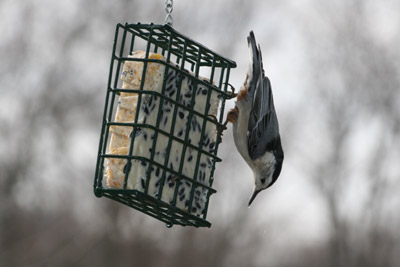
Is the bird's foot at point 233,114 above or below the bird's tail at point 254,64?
below

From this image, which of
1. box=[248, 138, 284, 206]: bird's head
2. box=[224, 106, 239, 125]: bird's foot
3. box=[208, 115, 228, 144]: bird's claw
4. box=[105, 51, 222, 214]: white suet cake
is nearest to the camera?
box=[105, 51, 222, 214]: white suet cake

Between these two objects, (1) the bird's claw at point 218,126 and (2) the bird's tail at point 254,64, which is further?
(2) the bird's tail at point 254,64

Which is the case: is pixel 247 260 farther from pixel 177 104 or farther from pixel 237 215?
pixel 177 104

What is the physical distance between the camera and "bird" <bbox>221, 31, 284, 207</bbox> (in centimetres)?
747

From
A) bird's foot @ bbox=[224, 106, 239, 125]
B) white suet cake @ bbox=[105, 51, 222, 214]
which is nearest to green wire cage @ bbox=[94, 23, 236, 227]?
white suet cake @ bbox=[105, 51, 222, 214]

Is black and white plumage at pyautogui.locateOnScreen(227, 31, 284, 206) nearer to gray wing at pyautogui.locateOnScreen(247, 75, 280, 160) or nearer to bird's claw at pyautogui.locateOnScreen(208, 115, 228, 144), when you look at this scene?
gray wing at pyautogui.locateOnScreen(247, 75, 280, 160)

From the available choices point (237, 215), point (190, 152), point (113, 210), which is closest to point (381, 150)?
point (237, 215)

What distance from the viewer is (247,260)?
21094 mm

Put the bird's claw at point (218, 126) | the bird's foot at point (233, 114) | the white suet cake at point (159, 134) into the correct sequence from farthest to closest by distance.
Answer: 1. the bird's foot at point (233, 114)
2. the bird's claw at point (218, 126)
3. the white suet cake at point (159, 134)

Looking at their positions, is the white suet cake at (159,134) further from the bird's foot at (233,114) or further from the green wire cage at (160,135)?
the bird's foot at (233,114)

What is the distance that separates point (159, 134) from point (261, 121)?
139cm

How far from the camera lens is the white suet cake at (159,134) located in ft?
20.5

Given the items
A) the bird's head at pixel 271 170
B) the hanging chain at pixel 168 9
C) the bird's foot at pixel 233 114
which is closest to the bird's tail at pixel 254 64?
the bird's foot at pixel 233 114

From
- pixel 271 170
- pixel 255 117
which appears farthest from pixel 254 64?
pixel 271 170
